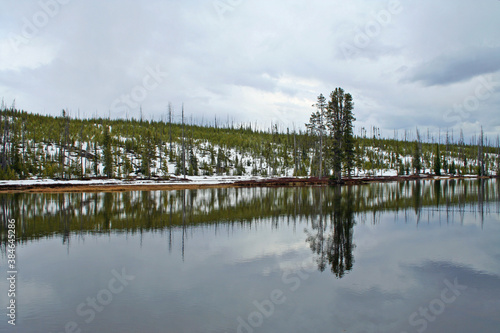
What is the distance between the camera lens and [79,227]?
693 inches

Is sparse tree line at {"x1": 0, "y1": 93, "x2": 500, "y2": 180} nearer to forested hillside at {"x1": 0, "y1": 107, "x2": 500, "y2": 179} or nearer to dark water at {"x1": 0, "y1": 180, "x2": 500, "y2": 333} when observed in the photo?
forested hillside at {"x1": 0, "y1": 107, "x2": 500, "y2": 179}

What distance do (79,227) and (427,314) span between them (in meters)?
16.6

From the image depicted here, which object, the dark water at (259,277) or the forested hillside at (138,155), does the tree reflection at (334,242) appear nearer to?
the dark water at (259,277)

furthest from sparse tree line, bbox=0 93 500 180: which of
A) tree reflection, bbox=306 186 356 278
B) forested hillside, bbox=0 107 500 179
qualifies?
tree reflection, bbox=306 186 356 278

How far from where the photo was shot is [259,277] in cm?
934

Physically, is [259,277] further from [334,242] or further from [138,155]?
[138,155]

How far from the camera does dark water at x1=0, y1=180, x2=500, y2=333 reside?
6.78m

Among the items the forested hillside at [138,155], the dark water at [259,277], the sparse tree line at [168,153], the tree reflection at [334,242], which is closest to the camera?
the dark water at [259,277]

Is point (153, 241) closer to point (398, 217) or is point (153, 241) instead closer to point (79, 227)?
point (79, 227)

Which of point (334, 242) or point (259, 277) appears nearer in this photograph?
point (259, 277)

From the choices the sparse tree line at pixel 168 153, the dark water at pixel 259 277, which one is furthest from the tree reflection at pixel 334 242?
the sparse tree line at pixel 168 153

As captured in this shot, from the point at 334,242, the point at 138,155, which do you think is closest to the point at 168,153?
the point at 138,155

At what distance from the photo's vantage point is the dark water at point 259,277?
6.78 metres

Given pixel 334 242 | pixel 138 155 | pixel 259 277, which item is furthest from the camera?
pixel 138 155
